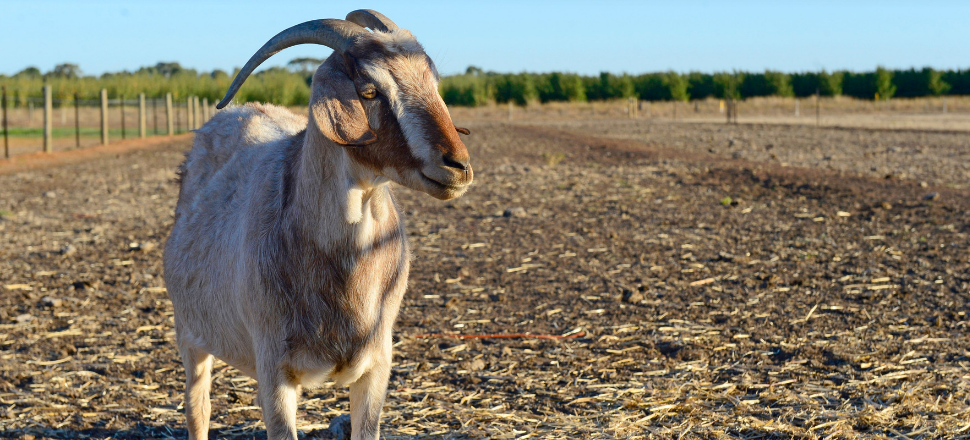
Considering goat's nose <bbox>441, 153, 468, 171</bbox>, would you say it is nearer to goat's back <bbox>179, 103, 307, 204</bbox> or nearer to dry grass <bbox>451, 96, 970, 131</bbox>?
goat's back <bbox>179, 103, 307, 204</bbox>

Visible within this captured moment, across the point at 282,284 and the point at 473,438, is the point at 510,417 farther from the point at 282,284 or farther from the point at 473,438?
the point at 282,284

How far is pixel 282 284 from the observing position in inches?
124

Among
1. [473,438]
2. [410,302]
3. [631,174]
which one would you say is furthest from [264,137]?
[631,174]

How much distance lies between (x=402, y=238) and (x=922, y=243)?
24.4 feet

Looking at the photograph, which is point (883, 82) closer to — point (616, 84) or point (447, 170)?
point (616, 84)

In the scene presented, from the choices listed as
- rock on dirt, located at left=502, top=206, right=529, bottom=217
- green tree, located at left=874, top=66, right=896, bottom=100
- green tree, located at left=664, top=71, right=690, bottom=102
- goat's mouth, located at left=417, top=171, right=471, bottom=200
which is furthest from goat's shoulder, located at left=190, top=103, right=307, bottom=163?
green tree, located at left=874, top=66, right=896, bottom=100

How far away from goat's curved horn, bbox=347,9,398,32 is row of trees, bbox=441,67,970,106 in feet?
227

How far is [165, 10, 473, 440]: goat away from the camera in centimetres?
279

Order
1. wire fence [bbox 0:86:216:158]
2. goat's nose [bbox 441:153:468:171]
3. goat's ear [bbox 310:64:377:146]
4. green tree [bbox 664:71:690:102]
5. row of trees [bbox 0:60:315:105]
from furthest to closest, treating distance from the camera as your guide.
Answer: green tree [bbox 664:71:690:102] < row of trees [bbox 0:60:315:105] < wire fence [bbox 0:86:216:158] < goat's ear [bbox 310:64:377:146] < goat's nose [bbox 441:153:468:171]

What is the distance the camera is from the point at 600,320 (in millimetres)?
6480

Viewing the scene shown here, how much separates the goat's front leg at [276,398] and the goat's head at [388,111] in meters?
0.98

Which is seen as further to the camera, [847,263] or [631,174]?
[631,174]

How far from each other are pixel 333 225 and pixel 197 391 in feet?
5.83

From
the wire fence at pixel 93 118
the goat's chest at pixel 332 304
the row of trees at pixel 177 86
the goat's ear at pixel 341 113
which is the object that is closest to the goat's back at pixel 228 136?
the goat's chest at pixel 332 304
